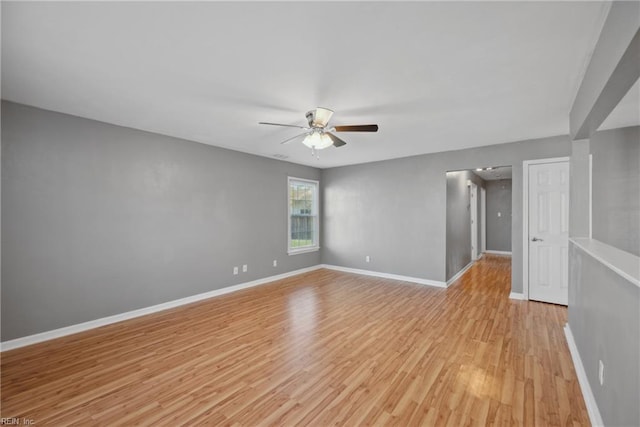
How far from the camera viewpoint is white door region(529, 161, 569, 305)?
3.96 meters

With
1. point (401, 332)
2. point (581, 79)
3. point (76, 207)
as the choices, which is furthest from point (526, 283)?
point (76, 207)

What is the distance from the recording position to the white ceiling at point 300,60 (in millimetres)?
1555

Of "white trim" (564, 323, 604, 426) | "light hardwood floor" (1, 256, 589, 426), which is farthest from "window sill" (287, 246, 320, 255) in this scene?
"white trim" (564, 323, 604, 426)

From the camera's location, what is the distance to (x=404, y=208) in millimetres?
5523

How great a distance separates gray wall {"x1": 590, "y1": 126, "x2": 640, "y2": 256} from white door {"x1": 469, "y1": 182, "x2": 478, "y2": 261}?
11.1 feet

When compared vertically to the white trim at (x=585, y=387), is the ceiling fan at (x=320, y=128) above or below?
above

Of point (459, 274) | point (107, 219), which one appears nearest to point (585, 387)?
point (459, 274)

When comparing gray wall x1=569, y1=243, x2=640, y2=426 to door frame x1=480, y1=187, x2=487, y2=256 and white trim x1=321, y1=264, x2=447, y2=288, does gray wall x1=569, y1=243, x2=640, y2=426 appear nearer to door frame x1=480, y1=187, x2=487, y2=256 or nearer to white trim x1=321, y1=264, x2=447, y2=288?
white trim x1=321, y1=264, x2=447, y2=288

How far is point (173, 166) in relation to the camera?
405 centimetres

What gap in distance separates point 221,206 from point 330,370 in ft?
10.9

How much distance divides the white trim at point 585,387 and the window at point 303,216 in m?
4.62

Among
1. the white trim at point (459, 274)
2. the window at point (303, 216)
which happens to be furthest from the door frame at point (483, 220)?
the window at point (303, 216)

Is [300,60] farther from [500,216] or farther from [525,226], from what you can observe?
[500,216]

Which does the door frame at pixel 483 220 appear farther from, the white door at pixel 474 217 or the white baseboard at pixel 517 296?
the white baseboard at pixel 517 296
